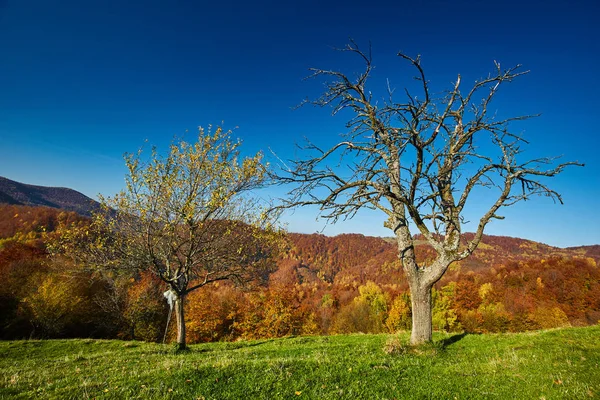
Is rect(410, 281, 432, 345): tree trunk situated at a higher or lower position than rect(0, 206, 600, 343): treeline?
higher

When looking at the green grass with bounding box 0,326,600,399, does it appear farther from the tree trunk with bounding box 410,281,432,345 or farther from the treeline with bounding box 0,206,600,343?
the treeline with bounding box 0,206,600,343

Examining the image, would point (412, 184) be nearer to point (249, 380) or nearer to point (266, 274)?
point (249, 380)

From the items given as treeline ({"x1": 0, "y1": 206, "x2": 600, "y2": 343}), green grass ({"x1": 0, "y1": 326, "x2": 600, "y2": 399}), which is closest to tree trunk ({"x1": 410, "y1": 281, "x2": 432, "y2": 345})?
green grass ({"x1": 0, "y1": 326, "x2": 600, "y2": 399})

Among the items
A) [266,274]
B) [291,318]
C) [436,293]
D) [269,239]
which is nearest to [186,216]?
[269,239]

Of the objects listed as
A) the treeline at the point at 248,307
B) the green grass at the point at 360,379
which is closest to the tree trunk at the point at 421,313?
the green grass at the point at 360,379

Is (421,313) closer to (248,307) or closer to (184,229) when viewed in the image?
(184,229)

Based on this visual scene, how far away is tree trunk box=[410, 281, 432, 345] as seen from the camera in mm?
11469

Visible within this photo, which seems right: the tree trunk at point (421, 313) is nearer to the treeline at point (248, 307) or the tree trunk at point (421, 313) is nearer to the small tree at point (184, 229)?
the small tree at point (184, 229)

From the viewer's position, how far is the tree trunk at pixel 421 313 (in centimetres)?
1147

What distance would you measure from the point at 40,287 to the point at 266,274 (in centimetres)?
4244

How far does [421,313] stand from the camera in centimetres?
1162

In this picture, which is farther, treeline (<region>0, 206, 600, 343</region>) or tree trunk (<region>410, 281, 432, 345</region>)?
treeline (<region>0, 206, 600, 343</region>)

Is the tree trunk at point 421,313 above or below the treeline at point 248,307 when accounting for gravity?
above

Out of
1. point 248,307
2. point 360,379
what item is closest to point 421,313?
point 360,379
